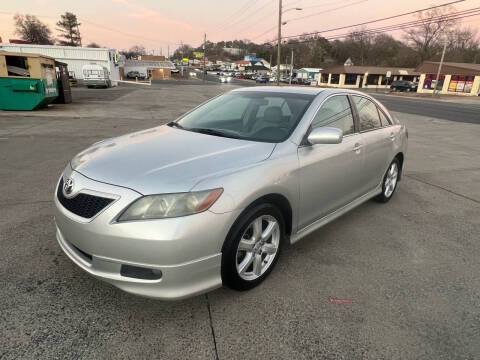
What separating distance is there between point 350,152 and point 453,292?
61.0 inches

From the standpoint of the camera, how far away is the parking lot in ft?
7.04

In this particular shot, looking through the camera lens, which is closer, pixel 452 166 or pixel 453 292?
pixel 453 292

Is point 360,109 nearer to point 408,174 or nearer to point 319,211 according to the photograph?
point 319,211

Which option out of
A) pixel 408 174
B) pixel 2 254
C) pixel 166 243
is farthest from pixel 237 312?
pixel 408 174

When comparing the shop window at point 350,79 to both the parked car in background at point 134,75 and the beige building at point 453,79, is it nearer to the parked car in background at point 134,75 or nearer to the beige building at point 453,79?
the beige building at point 453,79

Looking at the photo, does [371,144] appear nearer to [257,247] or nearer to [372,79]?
[257,247]

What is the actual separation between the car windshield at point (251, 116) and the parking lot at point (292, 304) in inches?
49.2

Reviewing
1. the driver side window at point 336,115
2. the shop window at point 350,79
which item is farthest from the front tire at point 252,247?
the shop window at point 350,79

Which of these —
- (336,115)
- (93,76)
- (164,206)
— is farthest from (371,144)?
(93,76)

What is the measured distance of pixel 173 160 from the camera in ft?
8.13

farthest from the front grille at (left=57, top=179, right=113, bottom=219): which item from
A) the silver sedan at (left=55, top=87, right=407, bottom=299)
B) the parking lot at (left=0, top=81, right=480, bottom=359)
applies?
the parking lot at (left=0, top=81, right=480, bottom=359)

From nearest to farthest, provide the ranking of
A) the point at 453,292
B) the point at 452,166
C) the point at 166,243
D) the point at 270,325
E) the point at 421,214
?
the point at 166,243 < the point at 270,325 < the point at 453,292 < the point at 421,214 < the point at 452,166

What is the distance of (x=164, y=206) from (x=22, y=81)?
14.5m

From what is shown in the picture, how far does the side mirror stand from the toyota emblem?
6.31 ft
